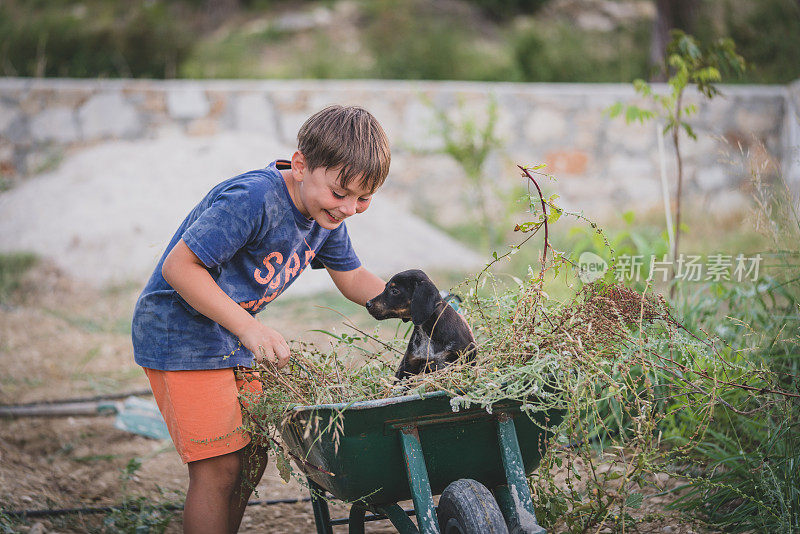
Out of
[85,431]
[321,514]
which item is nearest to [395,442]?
[321,514]

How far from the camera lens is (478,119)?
26.4 ft

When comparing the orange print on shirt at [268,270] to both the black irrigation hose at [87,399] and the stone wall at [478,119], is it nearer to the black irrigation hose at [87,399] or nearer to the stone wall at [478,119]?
the black irrigation hose at [87,399]

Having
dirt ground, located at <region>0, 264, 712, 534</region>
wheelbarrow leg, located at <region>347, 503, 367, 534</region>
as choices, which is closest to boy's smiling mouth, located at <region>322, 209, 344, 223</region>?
dirt ground, located at <region>0, 264, 712, 534</region>

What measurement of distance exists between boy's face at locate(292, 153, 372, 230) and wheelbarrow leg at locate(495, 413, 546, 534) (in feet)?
2.37

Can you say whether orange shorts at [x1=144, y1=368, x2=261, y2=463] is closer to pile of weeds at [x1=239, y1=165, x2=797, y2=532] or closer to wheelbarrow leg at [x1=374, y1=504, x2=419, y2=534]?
pile of weeds at [x1=239, y1=165, x2=797, y2=532]

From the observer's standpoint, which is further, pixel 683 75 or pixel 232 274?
pixel 683 75

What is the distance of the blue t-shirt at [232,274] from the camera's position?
2.03 meters

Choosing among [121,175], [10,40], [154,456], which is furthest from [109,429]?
[10,40]

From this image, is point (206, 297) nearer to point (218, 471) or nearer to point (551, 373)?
point (218, 471)

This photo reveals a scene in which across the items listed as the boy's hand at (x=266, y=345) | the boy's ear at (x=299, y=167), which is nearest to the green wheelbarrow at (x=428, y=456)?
the boy's hand at (x=266, y=345)

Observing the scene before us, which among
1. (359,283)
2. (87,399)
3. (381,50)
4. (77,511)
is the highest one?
(381,50)

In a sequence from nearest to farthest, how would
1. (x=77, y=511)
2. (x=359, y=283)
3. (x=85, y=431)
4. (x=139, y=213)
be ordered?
(x=359, y=283), (x=77, y=511), (x=85, y=431), (x=139, y=213)

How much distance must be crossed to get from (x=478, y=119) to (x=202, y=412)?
649 centimetres

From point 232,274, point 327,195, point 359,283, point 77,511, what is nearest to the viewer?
point 327,195
